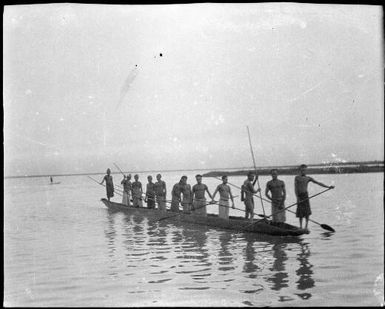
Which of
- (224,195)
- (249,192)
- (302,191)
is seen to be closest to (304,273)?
(302,191)

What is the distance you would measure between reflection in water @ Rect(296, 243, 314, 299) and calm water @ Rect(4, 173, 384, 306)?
2 centimetres

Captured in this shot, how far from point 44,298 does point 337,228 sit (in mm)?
11065

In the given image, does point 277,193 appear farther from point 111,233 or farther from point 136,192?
point 136,192

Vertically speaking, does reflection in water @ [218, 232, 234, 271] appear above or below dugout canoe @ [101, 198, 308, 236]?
below

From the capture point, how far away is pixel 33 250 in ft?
45.5

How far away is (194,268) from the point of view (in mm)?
10445

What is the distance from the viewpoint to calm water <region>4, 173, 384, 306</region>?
27.8 feet

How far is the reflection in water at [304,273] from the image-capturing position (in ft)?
28.3

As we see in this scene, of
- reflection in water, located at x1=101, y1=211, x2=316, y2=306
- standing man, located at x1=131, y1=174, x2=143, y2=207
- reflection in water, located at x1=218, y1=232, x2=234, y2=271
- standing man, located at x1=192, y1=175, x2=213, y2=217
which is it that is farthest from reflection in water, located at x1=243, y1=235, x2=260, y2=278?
standing man, located at x1=131, y1=174, x2=143, y2=207

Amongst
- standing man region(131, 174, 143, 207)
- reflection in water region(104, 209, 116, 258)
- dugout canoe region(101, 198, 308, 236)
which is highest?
standing man region(131, 174, 143, 207)

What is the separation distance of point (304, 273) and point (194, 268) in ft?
8.47

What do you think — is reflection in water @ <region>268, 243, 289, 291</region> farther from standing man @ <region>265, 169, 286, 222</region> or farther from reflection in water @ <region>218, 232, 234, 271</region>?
standing man @ <region>265, 169, 286, 222</region>

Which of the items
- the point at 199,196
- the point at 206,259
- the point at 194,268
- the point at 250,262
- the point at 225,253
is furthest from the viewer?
the point at 199,196

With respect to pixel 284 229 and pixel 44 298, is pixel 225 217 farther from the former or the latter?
pixel 44 298
